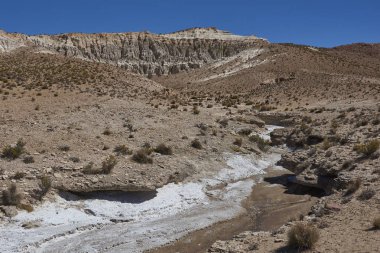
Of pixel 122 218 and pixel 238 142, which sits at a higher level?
pixel 238 142

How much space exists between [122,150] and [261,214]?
7.97m

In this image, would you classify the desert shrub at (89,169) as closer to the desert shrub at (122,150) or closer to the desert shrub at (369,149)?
the desert shrub at (122,150)

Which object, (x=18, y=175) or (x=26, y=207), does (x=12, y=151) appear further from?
(x=26, y=207)

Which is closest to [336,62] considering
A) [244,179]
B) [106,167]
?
[244,179]

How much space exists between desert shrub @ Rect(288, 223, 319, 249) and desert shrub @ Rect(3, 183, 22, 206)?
9705 mm

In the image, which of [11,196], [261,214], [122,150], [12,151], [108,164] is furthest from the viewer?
[122,150]

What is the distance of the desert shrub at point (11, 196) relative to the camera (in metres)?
15.6

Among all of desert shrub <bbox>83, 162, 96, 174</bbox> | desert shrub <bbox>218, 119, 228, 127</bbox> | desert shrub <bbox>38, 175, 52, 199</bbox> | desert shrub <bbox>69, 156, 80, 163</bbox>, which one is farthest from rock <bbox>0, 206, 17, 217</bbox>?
desert shrub <bbox>218, 119, 228, 127</bbox>

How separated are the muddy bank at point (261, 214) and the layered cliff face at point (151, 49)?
81.6 m

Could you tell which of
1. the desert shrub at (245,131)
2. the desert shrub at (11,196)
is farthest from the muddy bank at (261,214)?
the desert shrub at (245,131)

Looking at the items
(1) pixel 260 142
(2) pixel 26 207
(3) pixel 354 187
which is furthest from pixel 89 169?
(1) pixel 260 142

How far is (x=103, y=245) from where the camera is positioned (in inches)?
574

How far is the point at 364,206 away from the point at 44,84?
29086 mm

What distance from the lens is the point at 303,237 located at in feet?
37.4
